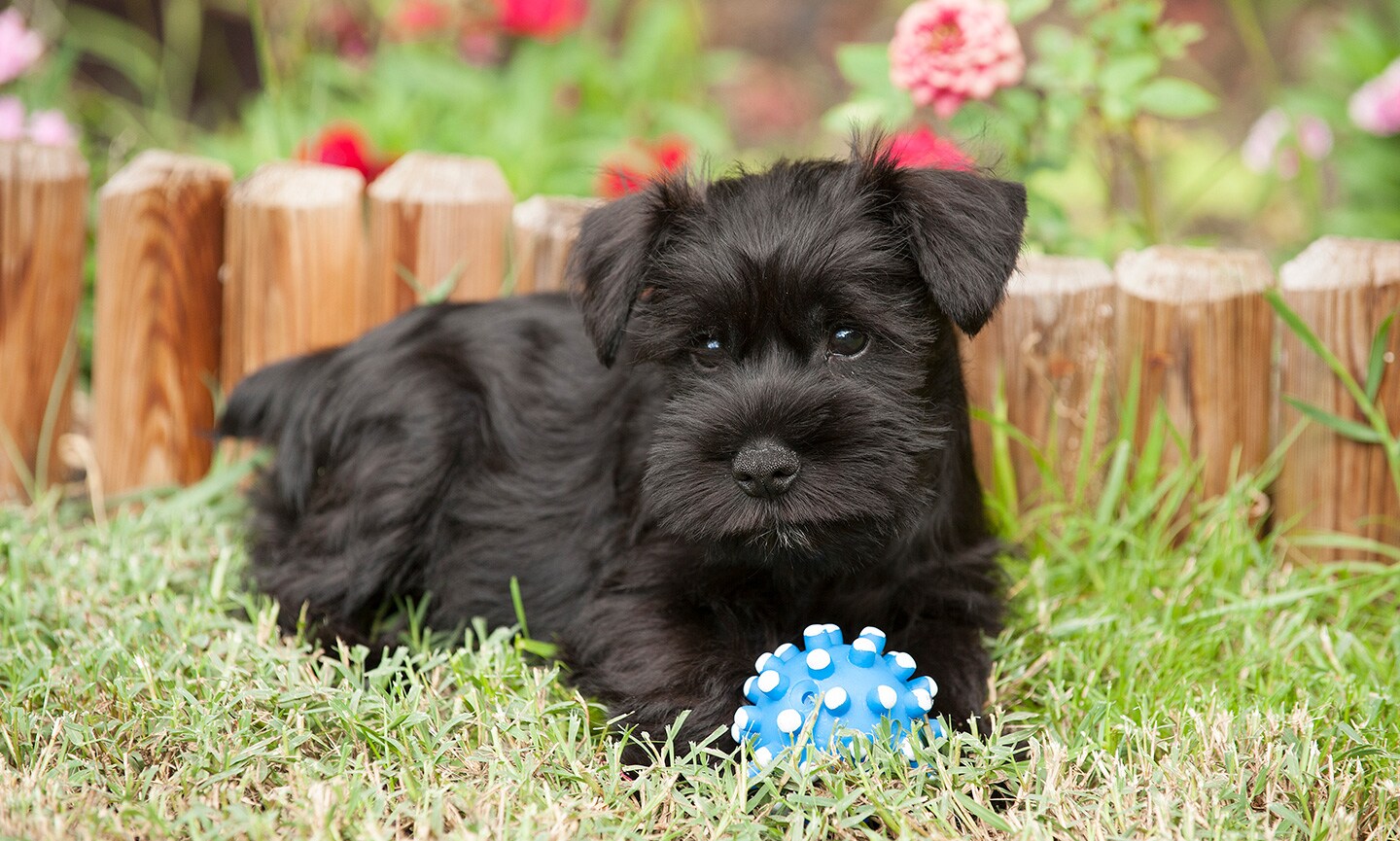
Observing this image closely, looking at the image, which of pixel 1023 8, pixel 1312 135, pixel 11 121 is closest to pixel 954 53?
pixel 1023 8

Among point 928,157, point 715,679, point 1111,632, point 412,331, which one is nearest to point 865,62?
point 928,157

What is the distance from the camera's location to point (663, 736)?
101 inches

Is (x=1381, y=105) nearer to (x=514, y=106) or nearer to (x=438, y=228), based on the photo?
(x=514, y=106)

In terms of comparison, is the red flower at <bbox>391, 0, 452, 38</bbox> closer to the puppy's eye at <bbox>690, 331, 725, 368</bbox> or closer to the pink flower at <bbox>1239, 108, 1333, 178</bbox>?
the pink flower at <bbox>1239, 108, 1333, 178</bbox>

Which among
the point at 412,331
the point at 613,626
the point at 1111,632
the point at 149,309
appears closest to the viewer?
the point at 613,626

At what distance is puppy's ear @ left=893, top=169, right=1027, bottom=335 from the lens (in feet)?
8.20

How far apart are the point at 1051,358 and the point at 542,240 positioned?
1488 millimetres

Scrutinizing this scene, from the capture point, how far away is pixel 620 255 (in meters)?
2.68

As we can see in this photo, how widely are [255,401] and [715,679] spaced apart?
5.29 ft

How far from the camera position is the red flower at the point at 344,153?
4285 millimetres

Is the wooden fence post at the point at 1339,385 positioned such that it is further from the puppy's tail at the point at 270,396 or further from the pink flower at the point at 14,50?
the pink flower at the point at 14,50

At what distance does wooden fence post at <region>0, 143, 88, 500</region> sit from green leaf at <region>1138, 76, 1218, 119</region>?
315cm

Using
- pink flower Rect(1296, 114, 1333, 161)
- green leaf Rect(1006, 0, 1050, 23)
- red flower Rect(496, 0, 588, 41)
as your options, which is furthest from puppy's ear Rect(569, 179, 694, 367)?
pink flower Rect(1296, 114, 1333, 161)

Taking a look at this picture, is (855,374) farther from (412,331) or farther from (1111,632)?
(412,331)
